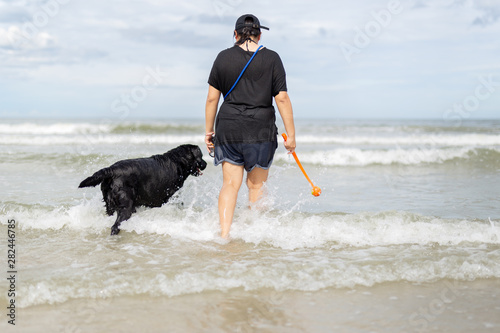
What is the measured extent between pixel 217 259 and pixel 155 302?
0.86 m

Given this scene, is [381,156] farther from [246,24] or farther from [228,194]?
[246,24]

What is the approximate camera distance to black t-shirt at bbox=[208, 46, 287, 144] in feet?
12.5

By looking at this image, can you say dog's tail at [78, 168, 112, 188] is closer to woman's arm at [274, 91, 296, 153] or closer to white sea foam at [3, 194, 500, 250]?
white sea foam at [3, 194, 500, 250]

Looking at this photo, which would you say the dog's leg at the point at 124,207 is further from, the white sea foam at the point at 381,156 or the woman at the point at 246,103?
the white sea foam at the point at 381,156

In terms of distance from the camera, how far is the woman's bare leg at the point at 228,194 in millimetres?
4160

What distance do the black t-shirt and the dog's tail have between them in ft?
4.10

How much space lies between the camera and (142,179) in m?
Answer: 4.61

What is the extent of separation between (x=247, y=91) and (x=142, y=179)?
5.22 ft

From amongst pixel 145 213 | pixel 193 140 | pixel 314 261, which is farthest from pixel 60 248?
pixel 193 140

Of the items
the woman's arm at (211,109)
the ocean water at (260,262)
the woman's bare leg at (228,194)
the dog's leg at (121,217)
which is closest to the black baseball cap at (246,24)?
the woman's arm at (211,109)

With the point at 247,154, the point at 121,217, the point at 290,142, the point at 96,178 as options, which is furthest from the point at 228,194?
the point at 96,178

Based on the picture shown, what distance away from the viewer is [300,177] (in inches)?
344

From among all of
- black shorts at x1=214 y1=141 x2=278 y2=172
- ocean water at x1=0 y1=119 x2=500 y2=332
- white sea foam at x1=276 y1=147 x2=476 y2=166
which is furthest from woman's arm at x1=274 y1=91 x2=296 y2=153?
white sea foam at x1=276 y1=147 x2=476 y2=166

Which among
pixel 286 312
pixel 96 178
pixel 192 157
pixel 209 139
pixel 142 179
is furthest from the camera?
pixel 192 157
